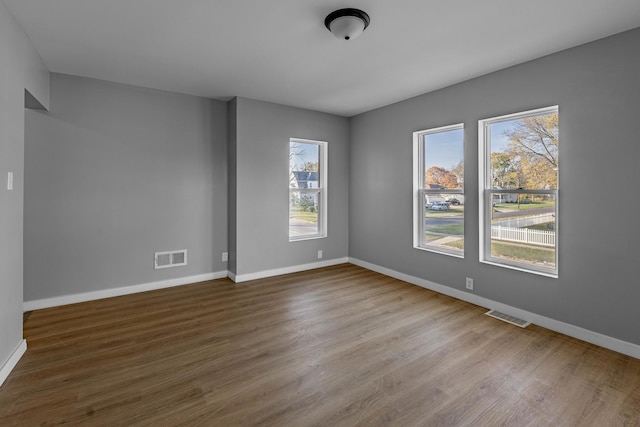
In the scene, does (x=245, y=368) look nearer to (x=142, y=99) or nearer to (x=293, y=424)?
(x=293, y=424)

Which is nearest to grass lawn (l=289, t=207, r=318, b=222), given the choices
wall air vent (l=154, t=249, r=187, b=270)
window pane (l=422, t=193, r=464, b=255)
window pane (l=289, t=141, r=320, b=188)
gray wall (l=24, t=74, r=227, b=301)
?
window pane (l=289, t=141, r=320, b=188)

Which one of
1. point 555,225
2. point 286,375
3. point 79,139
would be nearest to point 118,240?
point 79,139

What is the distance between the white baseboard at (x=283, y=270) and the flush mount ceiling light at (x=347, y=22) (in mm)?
3274

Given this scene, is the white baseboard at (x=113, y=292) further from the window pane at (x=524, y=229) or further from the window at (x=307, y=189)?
the window pane at (x=524, y=229)

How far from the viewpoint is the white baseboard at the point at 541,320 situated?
2.47 meters

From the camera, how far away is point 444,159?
4.03 m

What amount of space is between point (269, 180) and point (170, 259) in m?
1.73

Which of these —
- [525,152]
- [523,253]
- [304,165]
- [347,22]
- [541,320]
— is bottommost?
[541,320]

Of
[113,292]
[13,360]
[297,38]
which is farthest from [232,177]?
[13,360]

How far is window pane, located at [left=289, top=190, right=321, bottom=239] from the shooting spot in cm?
489

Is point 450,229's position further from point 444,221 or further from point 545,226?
point 545,226

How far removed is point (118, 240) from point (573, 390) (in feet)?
15.0

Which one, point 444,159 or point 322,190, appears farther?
point 322,190

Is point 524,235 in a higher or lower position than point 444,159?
lower
